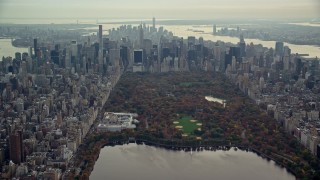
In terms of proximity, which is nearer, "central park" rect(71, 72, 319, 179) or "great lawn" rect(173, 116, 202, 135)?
"central park" rect(71, 72, 319, 179)

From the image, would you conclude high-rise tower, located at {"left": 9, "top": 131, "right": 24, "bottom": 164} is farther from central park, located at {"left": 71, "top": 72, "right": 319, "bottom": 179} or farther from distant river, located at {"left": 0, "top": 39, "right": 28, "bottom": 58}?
distant river, located at {"left": 0, "top": 39, "right": 28, "bottom": 58}

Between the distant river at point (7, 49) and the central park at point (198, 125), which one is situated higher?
the distant river at point (7, 49)

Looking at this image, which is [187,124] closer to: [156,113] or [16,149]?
[156,113]

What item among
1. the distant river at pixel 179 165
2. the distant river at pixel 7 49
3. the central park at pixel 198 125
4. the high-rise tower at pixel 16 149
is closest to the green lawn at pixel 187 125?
the central park at pixel 198 125

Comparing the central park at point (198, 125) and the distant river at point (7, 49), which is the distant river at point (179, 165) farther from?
the distant river at point (7, 49)

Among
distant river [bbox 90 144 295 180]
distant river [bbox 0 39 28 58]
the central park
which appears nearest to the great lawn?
the central park

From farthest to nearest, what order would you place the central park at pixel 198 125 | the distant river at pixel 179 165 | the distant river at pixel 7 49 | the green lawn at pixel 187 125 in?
the distant river at pixel 7 49, the green lawn at pixel 187 125, the central park at pixel 198 125, the distant river at pixel 179 165

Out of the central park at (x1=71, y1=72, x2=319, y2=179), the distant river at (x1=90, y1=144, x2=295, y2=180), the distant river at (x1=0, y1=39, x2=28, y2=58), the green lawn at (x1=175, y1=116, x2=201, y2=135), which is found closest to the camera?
→ the distant river at (x1=90, y1=144, x2=295, y2=180)

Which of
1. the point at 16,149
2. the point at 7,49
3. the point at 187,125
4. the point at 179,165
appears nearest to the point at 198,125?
the point at 187,125
